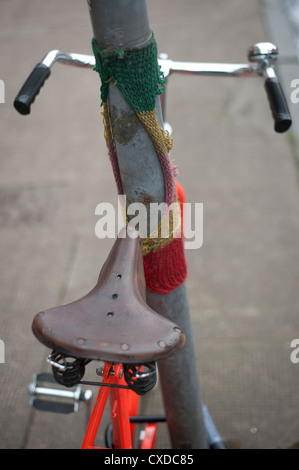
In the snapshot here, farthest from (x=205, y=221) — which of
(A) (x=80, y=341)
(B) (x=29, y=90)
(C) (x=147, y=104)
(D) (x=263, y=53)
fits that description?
(A) (x=80, y=341)

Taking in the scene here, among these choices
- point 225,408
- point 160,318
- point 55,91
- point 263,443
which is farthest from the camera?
point 55,91

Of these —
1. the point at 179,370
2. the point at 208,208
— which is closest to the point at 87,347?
Answer: the point at 179,370

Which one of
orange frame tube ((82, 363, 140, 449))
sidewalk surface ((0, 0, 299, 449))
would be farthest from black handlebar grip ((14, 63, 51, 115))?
sidewalk surface ((0, 0, 299, 449))

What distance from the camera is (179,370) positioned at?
2.06 meters

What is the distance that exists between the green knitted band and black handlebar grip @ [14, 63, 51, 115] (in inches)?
18.1

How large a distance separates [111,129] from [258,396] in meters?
2.09

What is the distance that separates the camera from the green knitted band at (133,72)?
4.33ft

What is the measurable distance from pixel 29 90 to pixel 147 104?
0.61m

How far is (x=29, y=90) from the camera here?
1.78 metres

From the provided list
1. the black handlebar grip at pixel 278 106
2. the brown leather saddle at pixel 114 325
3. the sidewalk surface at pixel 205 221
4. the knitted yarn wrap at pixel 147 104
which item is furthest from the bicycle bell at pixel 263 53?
the sidewalk surface at pixel 205 221

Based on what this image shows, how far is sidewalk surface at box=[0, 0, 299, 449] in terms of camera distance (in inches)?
113

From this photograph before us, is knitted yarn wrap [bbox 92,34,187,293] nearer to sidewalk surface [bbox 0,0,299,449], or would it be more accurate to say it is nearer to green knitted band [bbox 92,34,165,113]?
green knitted band [bbox 92,34,165,113]

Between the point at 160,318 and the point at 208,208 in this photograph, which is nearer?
the point at 160,318

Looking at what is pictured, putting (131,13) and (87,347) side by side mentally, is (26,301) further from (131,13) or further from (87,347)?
(131,13)
